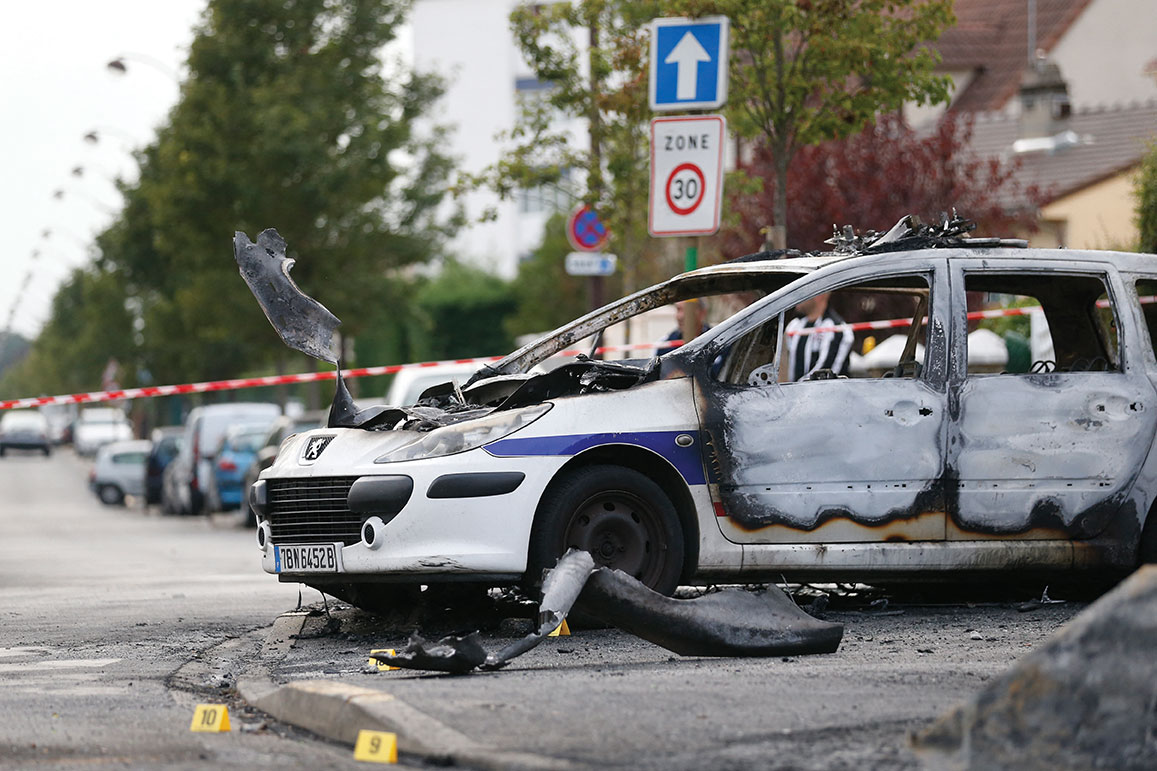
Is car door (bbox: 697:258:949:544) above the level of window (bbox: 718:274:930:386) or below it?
below

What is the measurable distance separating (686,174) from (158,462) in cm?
2531

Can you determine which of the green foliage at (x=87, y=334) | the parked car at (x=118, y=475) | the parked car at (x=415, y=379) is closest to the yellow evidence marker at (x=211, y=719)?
the parked car at (x=415, y=379)

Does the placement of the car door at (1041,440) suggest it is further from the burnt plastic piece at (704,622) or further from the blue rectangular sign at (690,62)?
the blue rectangular sign at (690,62)

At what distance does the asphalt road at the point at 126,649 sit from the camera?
18.7 ft

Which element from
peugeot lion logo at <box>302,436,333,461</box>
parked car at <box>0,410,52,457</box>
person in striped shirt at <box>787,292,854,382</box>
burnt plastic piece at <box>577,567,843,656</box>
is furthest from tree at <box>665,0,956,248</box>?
parked car at <box>0,410,52,457</box>

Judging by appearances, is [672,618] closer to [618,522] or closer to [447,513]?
[618,522]

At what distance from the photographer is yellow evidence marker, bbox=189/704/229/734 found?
20.0 ft

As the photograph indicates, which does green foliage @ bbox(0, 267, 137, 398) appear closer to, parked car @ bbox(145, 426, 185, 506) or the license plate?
parked car @ bbox(145, 426, 185, 506)

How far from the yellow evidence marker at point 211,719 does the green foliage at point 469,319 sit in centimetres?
6288

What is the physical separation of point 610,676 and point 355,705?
1090 mm

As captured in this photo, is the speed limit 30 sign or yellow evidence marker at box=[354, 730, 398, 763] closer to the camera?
yellow evidence marker at box=[354, 730, 398, 763]

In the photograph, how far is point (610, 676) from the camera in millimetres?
6508

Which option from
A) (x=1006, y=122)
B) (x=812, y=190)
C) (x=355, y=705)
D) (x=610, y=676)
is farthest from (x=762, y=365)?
(x=1006, y=122)

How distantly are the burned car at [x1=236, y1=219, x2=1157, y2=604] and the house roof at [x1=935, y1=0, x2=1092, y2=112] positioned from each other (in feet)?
150
